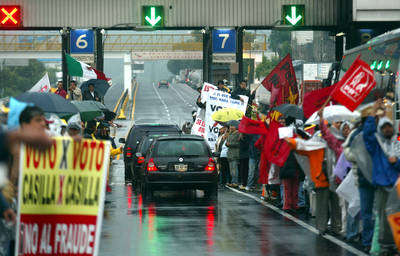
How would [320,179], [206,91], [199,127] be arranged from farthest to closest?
[199,127] → [206,91] → [320,179]

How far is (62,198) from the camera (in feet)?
29.3

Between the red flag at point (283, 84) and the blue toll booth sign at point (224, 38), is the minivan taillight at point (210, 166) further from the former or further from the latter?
the blue toll booth sign at point (224, 38)

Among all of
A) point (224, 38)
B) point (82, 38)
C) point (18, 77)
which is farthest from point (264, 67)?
point (82, 38)

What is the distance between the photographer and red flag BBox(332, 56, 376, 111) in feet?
48.9

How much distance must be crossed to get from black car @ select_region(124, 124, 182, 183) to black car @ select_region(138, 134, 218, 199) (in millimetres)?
5895

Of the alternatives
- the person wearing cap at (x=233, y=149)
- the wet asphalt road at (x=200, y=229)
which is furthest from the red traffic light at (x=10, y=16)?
the wet asphalt road at (x=200, y=229)

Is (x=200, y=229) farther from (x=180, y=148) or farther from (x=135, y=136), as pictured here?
(x=135, y=136)

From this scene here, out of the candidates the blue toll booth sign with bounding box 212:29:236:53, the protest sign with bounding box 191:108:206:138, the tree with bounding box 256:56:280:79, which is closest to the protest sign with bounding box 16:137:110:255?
the protest sign with bounding box 191:108:206:138

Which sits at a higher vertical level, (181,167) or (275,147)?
(275,147)

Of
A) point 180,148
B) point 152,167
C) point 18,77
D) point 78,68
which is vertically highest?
point 78,68

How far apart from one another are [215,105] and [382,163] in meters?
16.8

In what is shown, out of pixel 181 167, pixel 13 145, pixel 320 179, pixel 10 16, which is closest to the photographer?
pixel 13 145

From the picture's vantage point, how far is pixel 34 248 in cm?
893

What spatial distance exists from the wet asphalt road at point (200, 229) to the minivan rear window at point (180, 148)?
0.98 m
